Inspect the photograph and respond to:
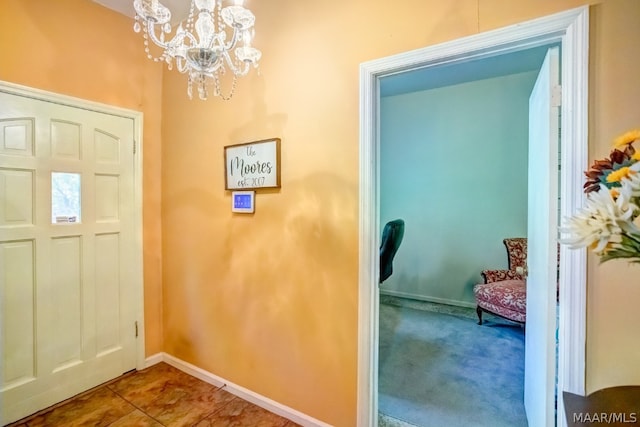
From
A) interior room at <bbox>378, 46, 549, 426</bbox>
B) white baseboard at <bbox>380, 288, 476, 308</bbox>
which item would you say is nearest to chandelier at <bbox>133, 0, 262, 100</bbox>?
interior room at <bbox>378, 46, 549, 426</bbox>

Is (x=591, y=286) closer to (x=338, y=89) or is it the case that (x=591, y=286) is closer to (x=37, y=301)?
(x=338, y=89)

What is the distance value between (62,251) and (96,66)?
52.9 inches

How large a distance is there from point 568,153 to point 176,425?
8.19 ft

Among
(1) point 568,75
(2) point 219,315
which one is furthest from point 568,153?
(2) point 219,315

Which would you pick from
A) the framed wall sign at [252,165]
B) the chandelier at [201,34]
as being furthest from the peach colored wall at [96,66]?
the chandelier at [201,34]

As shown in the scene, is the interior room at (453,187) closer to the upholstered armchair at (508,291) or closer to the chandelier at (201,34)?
the upholstered armchair at (508,291)

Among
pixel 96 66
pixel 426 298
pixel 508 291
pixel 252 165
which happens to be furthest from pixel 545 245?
pixel 426 298

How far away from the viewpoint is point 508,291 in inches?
117

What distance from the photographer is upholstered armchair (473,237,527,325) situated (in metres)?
2.85

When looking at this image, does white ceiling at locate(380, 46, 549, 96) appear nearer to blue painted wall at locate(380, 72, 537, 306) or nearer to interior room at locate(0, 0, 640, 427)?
blue painted wall at locate(380, 72, 537, 306)

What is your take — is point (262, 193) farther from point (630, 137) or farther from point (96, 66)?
point (630, 137)

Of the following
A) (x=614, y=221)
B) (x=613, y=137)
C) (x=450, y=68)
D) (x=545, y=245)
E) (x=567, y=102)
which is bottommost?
(x=545, y=245)

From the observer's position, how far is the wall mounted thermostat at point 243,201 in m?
2.02

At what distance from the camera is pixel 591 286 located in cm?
115
